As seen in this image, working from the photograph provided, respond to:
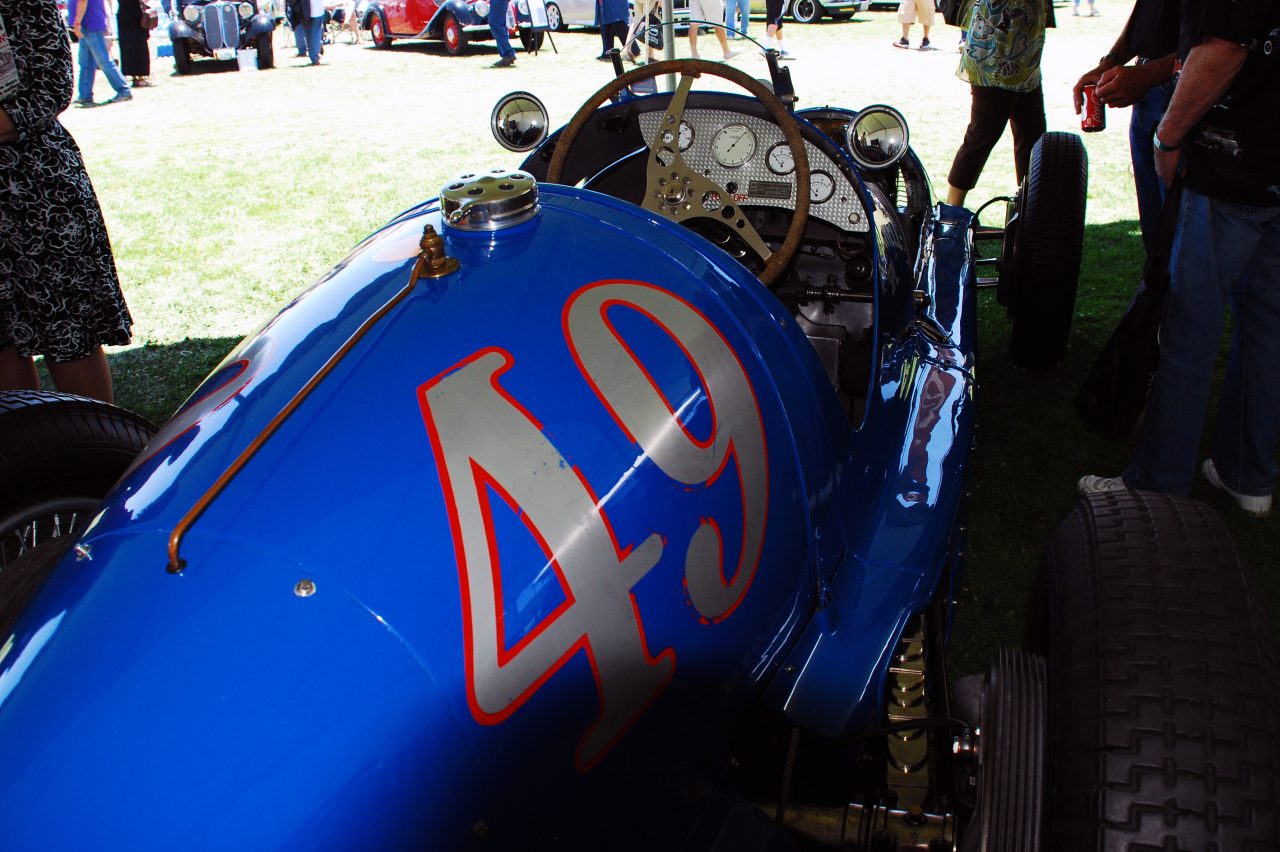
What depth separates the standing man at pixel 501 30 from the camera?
14.3 meters

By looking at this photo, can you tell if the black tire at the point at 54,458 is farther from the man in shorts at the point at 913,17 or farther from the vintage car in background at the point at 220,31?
the vintage car in background at the point at 220,31

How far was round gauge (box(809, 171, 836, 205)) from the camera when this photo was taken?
107 inches

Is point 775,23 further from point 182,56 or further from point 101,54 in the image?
point 182,56

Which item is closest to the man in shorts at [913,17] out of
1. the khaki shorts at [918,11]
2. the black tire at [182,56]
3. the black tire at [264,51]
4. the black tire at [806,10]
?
the khaki shorts at [918,11]

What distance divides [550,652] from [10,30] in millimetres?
2492

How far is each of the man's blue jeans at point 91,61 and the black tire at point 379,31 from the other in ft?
18.9

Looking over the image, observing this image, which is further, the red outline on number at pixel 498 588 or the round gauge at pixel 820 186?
the round gauge at pixel 820 186

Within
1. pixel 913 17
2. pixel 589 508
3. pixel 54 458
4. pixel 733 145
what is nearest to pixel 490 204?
pixel 589 508


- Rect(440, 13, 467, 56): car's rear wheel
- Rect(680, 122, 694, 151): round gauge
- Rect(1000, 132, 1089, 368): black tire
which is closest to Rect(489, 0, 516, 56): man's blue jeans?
Rect(440, 13, 467, 56): car's rear wheel

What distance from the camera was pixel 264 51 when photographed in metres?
15.9

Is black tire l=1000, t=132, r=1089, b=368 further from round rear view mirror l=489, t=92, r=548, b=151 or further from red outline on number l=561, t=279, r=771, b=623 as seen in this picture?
red outline on number l=561, t=279, r=771, b=623

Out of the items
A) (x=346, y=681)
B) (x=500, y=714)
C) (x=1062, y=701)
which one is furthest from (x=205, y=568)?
(x=1062, y=701)

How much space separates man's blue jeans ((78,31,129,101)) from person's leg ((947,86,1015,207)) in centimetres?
1118

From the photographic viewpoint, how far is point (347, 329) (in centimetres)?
149
